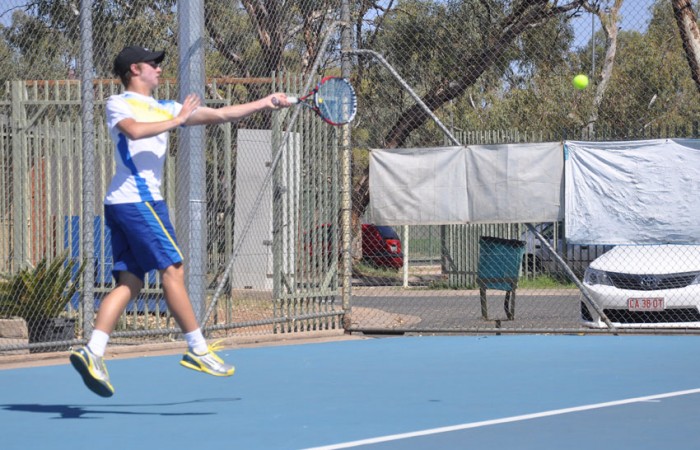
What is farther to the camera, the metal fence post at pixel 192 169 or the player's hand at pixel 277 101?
the metal fence post at pixel 192 169

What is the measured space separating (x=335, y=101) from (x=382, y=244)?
17520 mm

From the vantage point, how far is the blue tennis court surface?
627cm

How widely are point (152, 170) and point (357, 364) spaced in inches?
128

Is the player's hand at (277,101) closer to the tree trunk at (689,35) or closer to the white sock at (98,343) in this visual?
the white sock at (98,343)

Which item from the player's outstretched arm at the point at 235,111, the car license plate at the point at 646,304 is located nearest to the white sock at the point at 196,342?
the player's outstretched arm at the point at 235,111

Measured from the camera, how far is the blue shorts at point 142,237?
708 cm

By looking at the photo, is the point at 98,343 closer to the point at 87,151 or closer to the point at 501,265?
the point at 87,151

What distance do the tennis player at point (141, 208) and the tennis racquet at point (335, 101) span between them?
7.21 feet

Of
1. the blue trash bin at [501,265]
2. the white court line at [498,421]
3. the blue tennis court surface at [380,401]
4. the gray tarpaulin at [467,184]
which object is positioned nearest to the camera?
the white court line at [498,421]

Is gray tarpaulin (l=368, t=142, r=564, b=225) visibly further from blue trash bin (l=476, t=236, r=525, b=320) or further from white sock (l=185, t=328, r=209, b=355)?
white sock (l=185, t=328, r=209, b=355)

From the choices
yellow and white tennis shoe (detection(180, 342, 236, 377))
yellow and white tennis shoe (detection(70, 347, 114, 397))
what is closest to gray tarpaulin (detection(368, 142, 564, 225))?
yellow and white tennis shoe (detection(180, 342, 236, 377))

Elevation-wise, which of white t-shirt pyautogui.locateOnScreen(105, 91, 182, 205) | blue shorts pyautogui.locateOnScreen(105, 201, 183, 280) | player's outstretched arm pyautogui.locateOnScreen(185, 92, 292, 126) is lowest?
blue shorts pyautogui.locateOnScreen(105, 201, 183, 280)

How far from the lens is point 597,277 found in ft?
41.9

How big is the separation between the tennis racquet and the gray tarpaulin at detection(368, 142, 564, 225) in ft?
7.08
